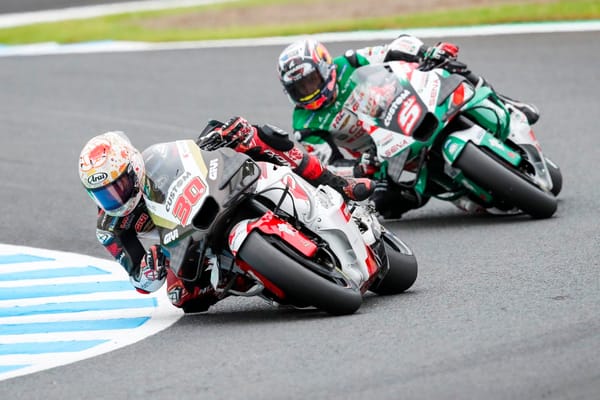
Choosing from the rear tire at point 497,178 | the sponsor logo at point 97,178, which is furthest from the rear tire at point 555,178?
the sponsor logo at point 97,178

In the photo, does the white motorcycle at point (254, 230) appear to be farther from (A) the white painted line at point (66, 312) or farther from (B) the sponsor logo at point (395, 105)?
(B) the sponsor logo at point (395, 105)

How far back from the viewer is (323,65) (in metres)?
9.80

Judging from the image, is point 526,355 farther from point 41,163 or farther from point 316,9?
point 316,9

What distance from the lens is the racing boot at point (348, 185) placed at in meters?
7.85

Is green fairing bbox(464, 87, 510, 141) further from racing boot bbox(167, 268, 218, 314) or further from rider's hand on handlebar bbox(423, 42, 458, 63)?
racing boot bbox(167, 268, 218, 314)

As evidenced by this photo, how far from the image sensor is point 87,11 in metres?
26.0

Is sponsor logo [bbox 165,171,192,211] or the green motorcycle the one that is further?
the green motorcycle

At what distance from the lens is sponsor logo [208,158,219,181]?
6.97 m

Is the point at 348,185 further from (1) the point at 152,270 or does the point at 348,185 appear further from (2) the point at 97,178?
(2) the point at 97,178

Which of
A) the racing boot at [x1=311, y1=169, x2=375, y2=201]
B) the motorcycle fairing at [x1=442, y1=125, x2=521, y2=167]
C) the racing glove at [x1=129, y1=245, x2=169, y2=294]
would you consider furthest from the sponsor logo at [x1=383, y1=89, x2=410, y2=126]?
the racing glove at [x1=129, y1=245, x2=169, y2=294]

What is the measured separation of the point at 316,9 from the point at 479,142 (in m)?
14.5

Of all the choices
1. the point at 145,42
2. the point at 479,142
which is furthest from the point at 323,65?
the point at 145,42

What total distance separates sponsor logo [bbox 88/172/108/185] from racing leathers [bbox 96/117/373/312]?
1.40 feet

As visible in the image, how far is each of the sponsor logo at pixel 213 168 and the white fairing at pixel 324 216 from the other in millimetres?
289
